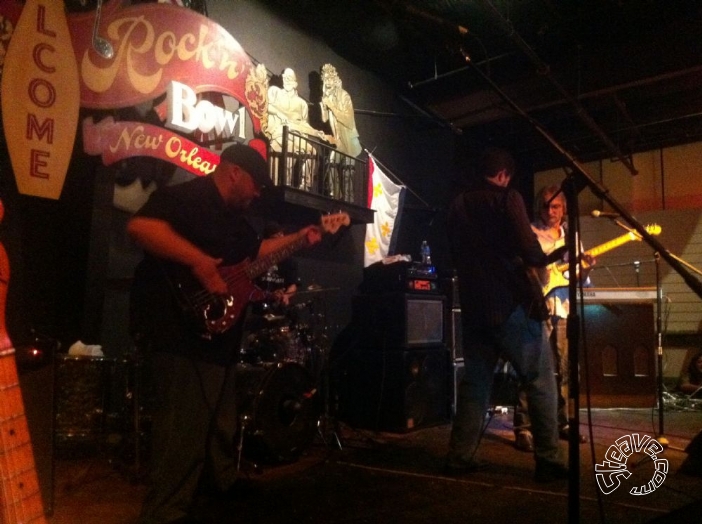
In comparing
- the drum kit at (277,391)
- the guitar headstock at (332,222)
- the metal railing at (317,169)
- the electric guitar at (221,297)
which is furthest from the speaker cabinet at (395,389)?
the electric guitar at (221,297)

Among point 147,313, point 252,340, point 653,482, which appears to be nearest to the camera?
point 147,313

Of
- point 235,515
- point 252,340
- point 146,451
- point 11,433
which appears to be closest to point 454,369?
point 252,340

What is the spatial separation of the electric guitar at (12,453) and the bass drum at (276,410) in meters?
2.01

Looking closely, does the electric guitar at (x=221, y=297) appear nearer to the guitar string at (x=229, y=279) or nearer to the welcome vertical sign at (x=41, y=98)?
the guitar string at (x=229, y=279)

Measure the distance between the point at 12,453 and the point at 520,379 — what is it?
2.62 metres

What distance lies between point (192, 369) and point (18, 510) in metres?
0.98

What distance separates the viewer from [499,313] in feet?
10.7

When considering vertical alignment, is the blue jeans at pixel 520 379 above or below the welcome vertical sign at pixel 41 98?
below

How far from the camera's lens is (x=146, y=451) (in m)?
3.80

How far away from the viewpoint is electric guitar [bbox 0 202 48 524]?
4.78ft

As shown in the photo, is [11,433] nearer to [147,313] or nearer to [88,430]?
[147,313]

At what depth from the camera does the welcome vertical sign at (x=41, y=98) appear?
376cm

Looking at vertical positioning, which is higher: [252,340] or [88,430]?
[252,340]

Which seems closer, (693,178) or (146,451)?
(146,451)
